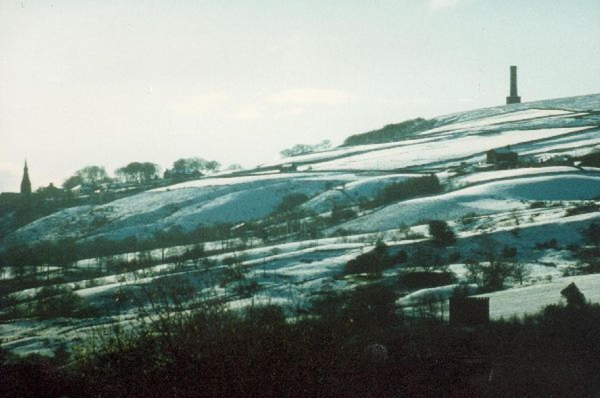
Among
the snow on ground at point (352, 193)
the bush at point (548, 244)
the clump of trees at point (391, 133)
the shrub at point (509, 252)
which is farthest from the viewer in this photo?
the clump of trees at point (391, 133)

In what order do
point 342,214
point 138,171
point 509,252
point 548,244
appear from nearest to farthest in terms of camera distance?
1. point 509,252
2. point 548,244
3. point 342,214
4. point 138,171

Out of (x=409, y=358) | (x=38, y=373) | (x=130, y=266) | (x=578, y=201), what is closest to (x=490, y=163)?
(x=578, y=201)

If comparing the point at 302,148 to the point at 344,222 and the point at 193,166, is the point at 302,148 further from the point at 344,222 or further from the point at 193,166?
the point at 344,222

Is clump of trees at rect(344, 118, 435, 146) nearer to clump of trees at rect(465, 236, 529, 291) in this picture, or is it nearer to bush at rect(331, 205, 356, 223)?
bush at rect(331, 205, 356, 223)

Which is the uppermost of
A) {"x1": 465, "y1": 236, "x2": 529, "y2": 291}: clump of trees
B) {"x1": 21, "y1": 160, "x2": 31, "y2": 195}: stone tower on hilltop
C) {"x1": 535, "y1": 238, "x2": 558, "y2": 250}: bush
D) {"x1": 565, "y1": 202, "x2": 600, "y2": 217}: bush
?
{"x1": 21, "y1": 160, "x2": 31, "y2": 195}: stone tower on hilltop

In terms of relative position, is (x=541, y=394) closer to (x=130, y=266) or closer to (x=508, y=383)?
(x=508, y=383)

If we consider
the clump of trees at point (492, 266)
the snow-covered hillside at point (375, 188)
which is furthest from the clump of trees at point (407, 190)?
the clump of trees at point (492, 266)

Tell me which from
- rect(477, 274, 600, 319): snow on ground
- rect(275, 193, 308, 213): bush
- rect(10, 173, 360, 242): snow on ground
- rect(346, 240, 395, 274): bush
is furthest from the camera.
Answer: rect(275, 193, 308, 213): bush

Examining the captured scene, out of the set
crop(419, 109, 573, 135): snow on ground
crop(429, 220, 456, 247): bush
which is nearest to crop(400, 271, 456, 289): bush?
crop(429, 220, 456, 247): bush

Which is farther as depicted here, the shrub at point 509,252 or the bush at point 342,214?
the bush at point 342,214

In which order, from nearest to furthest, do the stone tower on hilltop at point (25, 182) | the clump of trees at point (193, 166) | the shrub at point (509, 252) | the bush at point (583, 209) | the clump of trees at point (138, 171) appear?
the shrub at point (509, 252)
the bush at point (583, 209)
the clump of trees at point (193, 166)
the stone tower on hilltop at point (25, 182)
the clump of trees at point (138, 171)

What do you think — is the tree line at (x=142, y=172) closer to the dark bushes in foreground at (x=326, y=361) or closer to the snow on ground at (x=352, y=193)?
the snow on ground at (x=352, y=193)

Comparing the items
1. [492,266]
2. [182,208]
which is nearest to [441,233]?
[492,266]
